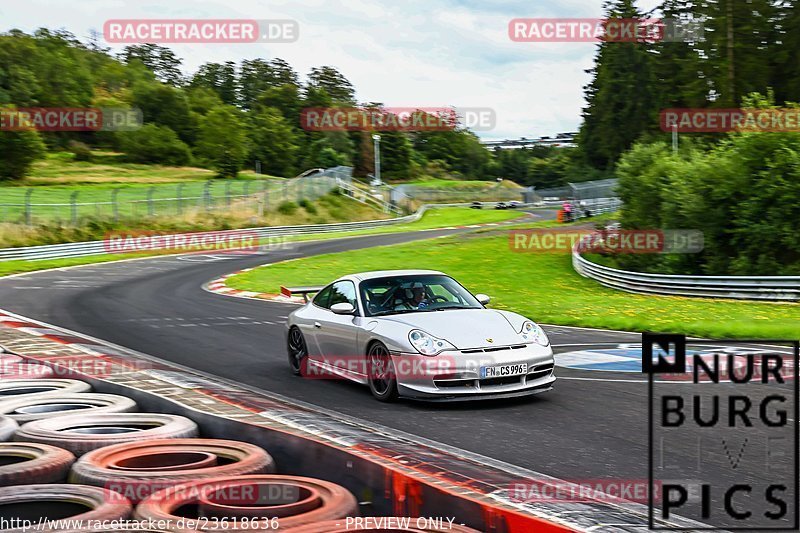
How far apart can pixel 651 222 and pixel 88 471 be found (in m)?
34.0

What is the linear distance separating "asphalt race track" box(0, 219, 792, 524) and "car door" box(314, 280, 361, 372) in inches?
12.6

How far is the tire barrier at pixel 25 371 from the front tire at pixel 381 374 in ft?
10.4

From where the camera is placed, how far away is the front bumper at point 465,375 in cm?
900

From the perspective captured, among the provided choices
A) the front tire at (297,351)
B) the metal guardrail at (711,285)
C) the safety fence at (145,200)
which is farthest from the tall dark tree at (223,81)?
the front tire at (297,351)

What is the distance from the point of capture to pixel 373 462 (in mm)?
4961

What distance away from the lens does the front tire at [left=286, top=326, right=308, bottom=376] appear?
11.3 meters

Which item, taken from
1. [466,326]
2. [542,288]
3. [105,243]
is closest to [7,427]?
[466,326]

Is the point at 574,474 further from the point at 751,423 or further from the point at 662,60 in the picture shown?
the point at 662,60

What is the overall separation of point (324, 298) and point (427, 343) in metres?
2.48

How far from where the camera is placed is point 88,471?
5297 millimetres

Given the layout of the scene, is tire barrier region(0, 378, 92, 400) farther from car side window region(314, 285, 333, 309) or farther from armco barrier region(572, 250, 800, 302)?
armco barrier region(572, 250, 800, 302)

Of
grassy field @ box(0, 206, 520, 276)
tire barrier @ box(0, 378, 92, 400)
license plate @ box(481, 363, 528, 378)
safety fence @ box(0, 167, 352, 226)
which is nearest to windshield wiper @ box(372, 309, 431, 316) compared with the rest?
license plate @ box(481, 363, 528, 378)

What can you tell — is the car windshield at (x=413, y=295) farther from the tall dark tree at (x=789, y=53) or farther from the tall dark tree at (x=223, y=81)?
the tall dark tree at (x=223, y=81)
